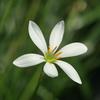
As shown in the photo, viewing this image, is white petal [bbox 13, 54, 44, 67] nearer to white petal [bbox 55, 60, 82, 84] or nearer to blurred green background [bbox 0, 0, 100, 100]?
white petal [bbox 55, 60, 82, 84]

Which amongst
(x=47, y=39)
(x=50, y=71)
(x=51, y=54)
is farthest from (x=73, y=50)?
(x=47, y=39)

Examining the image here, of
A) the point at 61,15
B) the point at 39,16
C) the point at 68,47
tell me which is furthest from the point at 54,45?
the point at 61,15

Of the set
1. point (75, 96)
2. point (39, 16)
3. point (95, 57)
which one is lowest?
point (75, 96)

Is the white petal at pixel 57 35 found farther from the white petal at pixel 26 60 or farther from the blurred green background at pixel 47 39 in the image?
the blurred green background at pixel 47 39

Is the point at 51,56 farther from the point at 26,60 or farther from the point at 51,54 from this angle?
the point at 26,60

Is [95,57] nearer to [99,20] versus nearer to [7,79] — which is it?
[99,20]

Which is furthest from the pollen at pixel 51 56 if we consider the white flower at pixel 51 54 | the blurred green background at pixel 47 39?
the blurred green background at pixel 47 39
